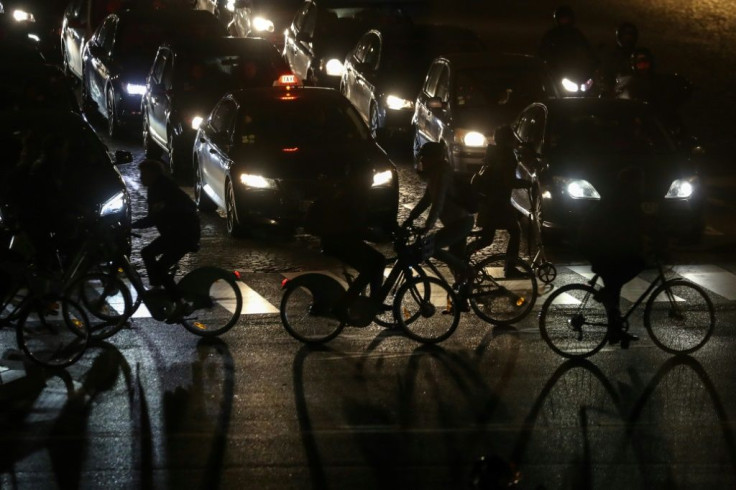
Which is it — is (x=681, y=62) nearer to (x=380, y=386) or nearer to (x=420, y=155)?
(x=420, y=155)

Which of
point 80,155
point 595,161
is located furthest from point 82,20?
point 595,161

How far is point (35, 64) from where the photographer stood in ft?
56.3

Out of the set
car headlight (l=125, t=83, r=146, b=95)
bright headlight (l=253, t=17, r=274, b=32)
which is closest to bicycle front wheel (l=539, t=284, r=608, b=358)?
car headlight (l=125, t=83, r=146, b=95)

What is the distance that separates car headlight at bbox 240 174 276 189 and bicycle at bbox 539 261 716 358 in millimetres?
5062

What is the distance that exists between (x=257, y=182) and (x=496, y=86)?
4.76m

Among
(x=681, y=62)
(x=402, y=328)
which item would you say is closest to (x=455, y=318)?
(x=402, y=328)

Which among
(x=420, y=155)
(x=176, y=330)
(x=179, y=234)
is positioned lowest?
(x=176, y=330)

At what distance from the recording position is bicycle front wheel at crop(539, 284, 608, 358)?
32.7ft

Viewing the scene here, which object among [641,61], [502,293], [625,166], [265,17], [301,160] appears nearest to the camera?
[502,293]

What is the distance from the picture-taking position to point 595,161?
14195 millimetres

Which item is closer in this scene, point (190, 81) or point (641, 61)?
point (641, 61)

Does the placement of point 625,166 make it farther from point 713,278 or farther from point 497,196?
point 497,196

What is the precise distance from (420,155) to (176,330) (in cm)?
258

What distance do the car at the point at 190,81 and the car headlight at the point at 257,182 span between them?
140 inches
